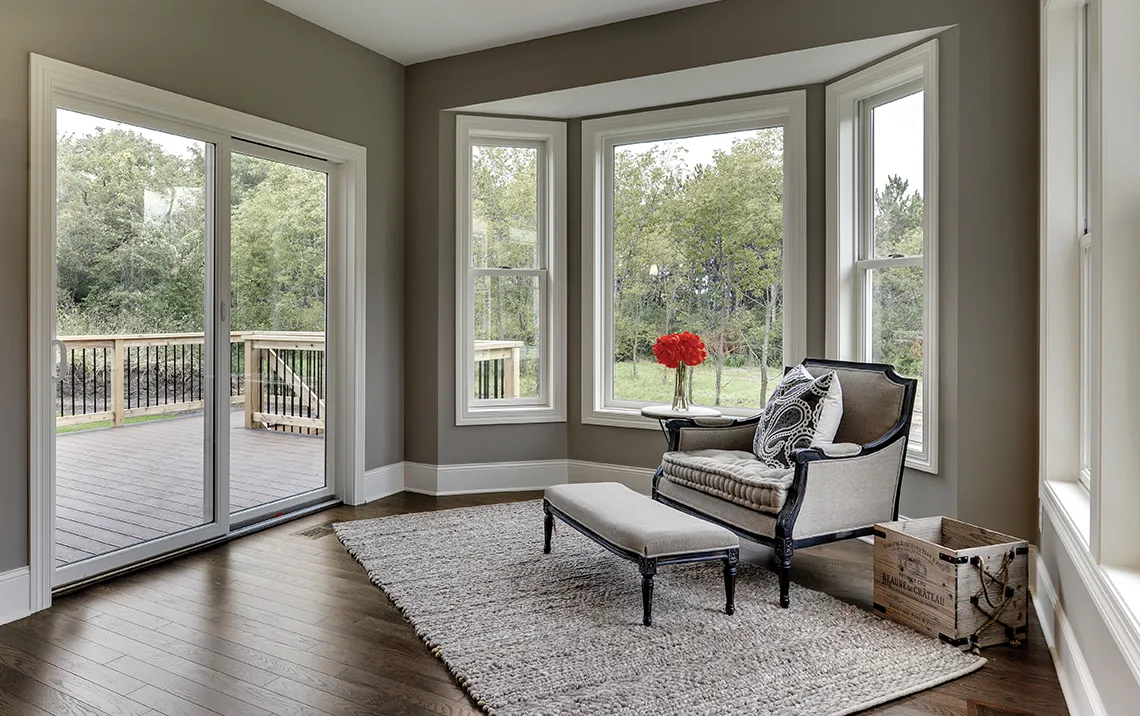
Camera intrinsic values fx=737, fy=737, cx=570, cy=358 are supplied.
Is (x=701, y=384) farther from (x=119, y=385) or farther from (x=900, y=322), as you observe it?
(x=119, y=385)

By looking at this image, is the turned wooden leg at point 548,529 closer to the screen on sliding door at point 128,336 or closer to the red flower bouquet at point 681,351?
the red flower bouquet at point 681,351

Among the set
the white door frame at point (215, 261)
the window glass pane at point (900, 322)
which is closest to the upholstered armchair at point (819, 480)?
the window glass pane at point (900, 322)

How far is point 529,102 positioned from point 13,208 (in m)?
2.83

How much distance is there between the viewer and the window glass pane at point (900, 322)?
12.3 ft

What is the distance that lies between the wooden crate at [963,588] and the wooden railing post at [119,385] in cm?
337

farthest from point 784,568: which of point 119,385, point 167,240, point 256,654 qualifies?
point 167,240

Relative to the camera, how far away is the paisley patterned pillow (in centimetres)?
333

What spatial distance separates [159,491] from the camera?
11.7 ft

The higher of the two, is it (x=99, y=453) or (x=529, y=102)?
(x=529, y=102)

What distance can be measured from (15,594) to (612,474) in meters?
3.19

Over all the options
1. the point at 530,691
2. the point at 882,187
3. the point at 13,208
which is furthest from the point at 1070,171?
the point at 13,208

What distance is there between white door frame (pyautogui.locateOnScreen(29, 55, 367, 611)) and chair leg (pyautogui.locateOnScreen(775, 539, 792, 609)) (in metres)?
2.74

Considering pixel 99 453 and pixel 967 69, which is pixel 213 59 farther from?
pixel 967 69

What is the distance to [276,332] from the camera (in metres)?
4.23
